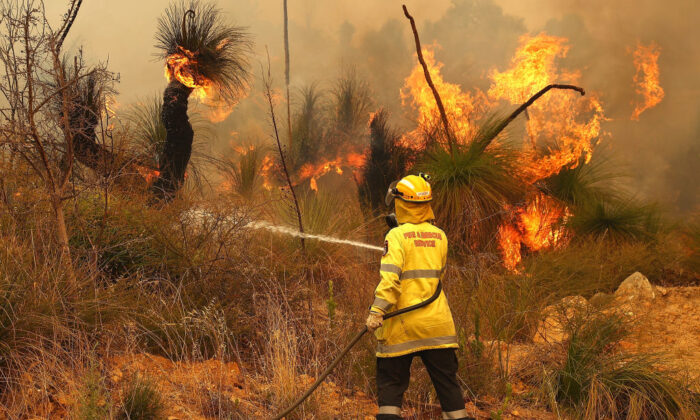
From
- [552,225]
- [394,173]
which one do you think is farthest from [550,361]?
[394,173]

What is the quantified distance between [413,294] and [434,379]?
474mm

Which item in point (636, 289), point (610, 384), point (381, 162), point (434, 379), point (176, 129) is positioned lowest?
point (610, 384)

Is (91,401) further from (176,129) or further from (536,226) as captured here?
(536,226)

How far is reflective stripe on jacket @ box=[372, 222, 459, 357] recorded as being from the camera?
3062mm

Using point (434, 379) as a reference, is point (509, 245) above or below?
above

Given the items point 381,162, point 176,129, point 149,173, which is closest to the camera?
point 149,173

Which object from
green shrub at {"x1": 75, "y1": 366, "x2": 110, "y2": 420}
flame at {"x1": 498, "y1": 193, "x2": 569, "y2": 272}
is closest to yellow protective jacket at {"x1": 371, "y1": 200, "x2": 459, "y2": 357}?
green shrub at {"x1": 75, "y1": 366, "x2": 110, "y2": 420}

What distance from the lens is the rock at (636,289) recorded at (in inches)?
271

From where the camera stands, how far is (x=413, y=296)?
3.10 meters

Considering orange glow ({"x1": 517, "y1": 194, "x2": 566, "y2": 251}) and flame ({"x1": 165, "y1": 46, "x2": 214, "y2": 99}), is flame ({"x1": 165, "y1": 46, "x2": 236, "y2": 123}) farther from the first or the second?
orange glow ({"x1": 517, "y1": 194, "x2": 566, "y2": 251})

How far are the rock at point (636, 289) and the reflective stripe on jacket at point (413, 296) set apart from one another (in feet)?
14.8

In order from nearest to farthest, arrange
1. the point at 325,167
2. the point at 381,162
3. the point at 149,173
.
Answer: the point at 149,173 → the point at 381,162 → the point at 325,167

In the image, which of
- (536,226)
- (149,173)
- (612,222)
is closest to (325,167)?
(536,226)

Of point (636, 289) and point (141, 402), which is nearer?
point (141, 402)
